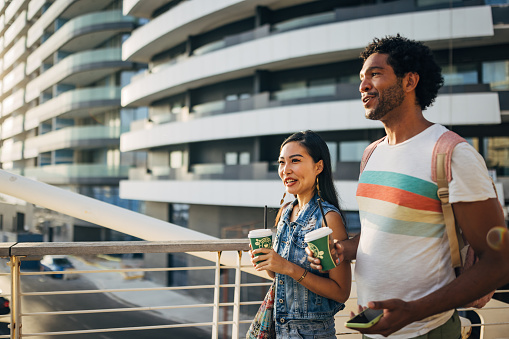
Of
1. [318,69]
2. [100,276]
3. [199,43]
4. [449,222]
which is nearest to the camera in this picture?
[449,222]

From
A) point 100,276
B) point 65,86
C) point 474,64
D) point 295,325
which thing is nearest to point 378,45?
point 295,325

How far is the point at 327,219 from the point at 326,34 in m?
13.8

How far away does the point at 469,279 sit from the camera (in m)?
1.38

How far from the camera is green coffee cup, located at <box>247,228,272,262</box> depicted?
6.36 feet

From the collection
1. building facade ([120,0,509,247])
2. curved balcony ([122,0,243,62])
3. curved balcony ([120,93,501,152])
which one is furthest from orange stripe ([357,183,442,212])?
curved balcony ([122,0,243,62])

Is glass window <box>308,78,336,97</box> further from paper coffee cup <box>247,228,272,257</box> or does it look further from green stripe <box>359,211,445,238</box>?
green stripe <box>359,211,445,238</box>

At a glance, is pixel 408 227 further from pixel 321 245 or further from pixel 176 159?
pixel 176 159

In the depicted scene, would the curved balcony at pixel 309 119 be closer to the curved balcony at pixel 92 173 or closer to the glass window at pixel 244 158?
the glass window at pixel 244 158

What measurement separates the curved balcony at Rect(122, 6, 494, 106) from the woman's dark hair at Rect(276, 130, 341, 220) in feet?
42.2

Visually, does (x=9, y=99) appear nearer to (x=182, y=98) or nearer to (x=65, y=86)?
(x=65, y=86)

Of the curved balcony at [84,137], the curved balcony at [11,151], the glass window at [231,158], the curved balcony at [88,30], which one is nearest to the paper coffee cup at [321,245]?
the glass window at [231,158]

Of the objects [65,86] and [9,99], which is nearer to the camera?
[65,86]

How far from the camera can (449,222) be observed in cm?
148

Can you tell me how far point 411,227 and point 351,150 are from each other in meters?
14.5
